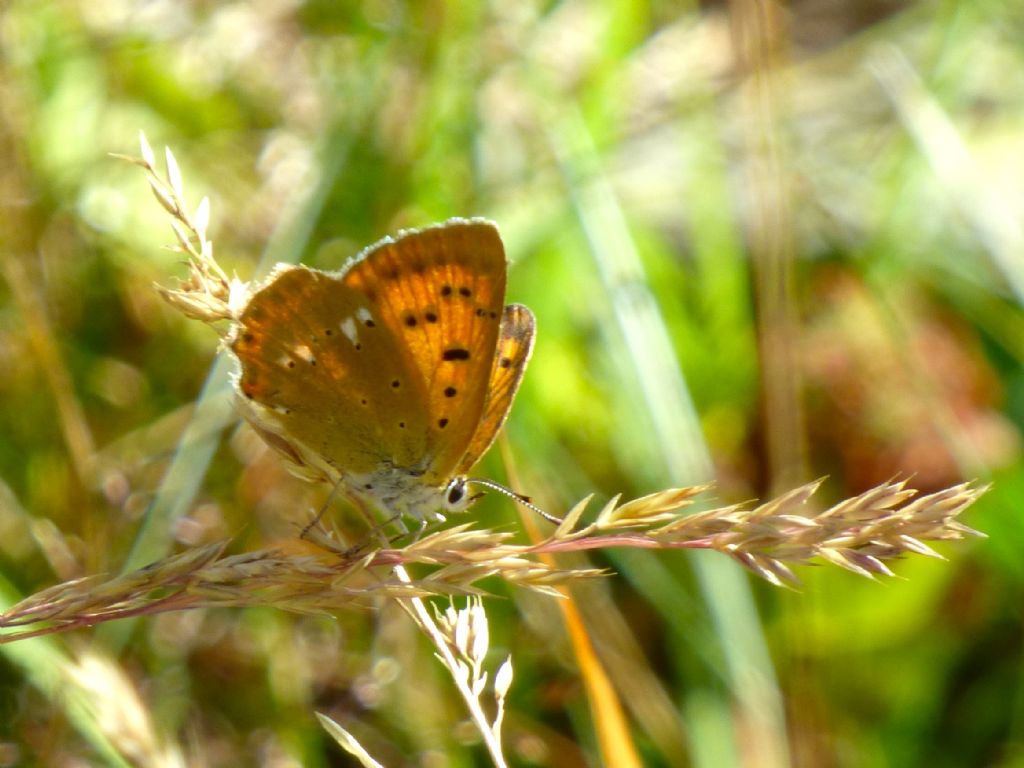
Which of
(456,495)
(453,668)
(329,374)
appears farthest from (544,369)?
(453,668)

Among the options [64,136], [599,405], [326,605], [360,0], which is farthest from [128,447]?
[326,605]

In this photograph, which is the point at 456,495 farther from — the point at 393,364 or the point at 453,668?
the point at 453,668

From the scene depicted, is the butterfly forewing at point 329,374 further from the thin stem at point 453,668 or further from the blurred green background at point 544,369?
the thin stem at point 453,668

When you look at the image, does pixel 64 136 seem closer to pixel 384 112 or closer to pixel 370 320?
pixel 384 112

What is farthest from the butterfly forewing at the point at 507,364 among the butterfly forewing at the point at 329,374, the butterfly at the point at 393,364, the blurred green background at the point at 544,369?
the blurred green background at the point at 544,369

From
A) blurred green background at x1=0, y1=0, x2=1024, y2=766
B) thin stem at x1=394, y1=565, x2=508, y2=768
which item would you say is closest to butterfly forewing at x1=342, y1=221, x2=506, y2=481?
blurred green background at x1=0, y1=0, x2=1024, y2=766

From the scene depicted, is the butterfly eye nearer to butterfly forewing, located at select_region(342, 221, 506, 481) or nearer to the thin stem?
butterfly forewing, located at select_region(342, 221, 506, 481)
